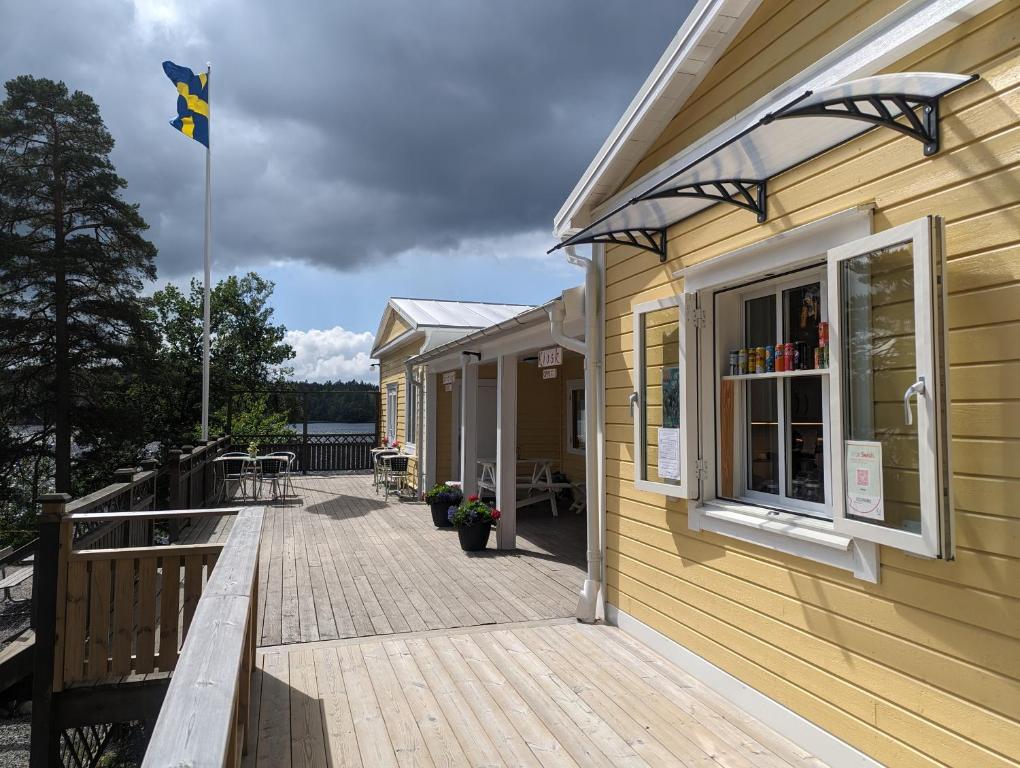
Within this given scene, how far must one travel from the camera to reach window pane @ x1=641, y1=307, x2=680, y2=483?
12.4 ft

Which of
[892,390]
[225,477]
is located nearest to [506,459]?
[892,390]

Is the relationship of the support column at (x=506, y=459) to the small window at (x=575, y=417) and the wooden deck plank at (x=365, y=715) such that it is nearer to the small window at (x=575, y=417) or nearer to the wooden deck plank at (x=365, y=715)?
the wooden deck plank at (x=365, y=715)

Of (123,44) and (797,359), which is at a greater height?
(123,44)

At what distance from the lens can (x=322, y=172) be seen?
11.1 metres

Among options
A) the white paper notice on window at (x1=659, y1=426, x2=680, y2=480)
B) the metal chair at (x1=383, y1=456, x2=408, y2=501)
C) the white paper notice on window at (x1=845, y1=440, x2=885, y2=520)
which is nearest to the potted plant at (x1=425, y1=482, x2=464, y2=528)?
the metal chair at (x1=383, y1=456, x2=408, y2=501)

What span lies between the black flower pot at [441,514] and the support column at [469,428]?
14.9 inches

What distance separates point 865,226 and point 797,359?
76 centimetres

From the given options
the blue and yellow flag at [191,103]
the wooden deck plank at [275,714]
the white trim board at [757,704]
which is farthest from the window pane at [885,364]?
the blue and yellow flag at [191,103]

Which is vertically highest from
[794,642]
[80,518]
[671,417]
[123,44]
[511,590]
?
[123,44]

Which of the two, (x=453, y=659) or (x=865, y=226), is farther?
(x=453, y=659)

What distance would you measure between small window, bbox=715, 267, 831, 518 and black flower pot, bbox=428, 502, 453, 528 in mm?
5294

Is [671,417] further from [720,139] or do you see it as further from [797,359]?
[720,139]

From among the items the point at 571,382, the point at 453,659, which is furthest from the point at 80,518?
the point at 571,382

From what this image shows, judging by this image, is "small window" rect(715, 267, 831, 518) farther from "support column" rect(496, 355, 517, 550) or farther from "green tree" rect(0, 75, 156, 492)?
"green tree" rect(0, 75, 156, 492)
